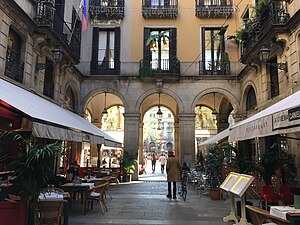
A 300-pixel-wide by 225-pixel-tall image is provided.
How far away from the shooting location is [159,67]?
17.5m

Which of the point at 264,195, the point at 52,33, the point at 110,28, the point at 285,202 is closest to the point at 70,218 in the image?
the point at 264,195

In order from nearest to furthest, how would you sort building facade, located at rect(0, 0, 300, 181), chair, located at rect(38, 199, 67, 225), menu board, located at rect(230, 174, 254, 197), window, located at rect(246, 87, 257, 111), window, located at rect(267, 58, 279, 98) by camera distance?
chair, located at rect(38, 199, 67, 225)
menu board, located at rect(230, 174, 254, 197)
window, located at rect(267, 58, 279, 98)
window, located at rect(246, 87, 257, 111)
building facade, located at rect(0, 0, 300, 181)

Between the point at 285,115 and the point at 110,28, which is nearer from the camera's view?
the point at 285,115

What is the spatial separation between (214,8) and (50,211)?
51.9 feet

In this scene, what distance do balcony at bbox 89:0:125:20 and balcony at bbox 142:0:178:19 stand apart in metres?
1.42

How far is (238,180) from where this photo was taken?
249 inches

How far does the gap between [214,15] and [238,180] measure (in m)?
13.7

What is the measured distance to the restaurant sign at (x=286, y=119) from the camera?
4146 millimetres

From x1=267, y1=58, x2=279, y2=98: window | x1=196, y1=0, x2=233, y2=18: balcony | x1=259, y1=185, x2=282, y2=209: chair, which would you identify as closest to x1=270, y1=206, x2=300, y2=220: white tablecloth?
x1=259, y1=185, x2=282, y2=209: chair

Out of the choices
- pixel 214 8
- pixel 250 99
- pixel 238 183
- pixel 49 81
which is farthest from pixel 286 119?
pixel 214 8

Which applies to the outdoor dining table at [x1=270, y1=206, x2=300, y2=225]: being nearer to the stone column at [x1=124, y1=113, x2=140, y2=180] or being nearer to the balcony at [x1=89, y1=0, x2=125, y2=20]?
the stone column at [x1=124, y1=113, x2=140, y2=180]

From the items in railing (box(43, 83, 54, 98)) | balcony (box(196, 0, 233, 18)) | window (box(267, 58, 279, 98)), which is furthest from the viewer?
balcony (box(196, 0, 233, 18))

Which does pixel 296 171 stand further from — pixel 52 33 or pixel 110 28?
pixel 110 28

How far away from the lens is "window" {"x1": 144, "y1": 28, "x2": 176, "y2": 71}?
17.6m
